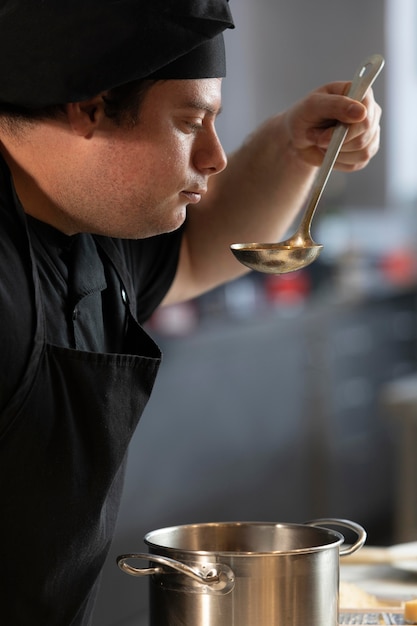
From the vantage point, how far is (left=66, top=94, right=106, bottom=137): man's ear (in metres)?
1.13

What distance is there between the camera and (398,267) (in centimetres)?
501

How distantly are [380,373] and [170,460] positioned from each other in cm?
157

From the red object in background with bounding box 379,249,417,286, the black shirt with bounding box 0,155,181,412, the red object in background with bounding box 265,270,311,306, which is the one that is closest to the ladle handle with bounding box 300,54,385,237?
the black shirt with bounding box 0,155,181,412

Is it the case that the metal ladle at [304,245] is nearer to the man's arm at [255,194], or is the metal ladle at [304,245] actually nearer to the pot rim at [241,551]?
the man's arm at [255,194]

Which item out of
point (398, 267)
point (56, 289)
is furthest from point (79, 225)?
point (398, 267)

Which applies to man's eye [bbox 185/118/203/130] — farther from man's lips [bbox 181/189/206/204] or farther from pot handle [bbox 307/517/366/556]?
pot handle [bbox 307/517/366/556]

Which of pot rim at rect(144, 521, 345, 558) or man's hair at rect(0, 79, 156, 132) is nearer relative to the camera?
pot rim at rect(144, 521, 345, 558)

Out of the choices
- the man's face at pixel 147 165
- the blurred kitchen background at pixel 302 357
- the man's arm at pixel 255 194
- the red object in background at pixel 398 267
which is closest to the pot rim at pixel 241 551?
the man's face at pixel 147 165

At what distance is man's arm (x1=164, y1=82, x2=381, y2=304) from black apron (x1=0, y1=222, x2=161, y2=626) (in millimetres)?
457

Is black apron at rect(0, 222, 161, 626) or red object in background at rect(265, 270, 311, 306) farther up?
red object in background at rect(265, 270, 311, 306)

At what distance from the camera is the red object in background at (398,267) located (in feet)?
16.2

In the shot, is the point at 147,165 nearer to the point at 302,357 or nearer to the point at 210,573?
the point at 210,573

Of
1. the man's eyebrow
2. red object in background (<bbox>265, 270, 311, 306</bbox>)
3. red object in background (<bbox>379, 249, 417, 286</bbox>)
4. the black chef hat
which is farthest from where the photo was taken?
red object in background (<bbox>379, 249, 417, 286</bbox>)

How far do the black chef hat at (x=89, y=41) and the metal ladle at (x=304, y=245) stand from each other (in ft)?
0.95
